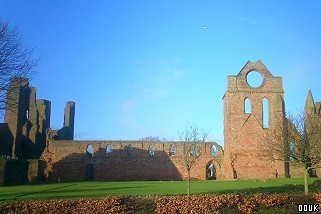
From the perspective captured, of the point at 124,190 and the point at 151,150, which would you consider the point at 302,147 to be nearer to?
the point at 124,190

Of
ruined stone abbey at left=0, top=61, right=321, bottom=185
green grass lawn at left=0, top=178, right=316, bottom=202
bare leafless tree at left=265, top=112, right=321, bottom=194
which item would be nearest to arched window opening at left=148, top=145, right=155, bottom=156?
ruined stone abbey at left=0, top=61, right=321, bottom=185

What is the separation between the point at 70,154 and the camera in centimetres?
4841

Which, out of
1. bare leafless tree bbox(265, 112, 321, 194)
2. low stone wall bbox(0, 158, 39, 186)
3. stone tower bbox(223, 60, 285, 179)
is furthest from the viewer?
stone tower bbox(223, 60, 285, 179)

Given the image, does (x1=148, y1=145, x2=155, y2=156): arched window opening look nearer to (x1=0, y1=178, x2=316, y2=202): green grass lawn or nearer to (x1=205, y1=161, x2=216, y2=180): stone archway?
(x1=205, y1=161, x2=216, y2=180): stone archway

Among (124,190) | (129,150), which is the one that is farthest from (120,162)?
(124,190)

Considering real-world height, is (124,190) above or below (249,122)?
below

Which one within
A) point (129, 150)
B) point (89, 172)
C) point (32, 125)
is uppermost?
point (32, 125)

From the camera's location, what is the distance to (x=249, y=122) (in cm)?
4559

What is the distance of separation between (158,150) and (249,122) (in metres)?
12.7

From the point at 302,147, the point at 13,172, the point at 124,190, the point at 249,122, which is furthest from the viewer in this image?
the point at 249,122

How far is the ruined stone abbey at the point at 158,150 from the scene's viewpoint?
4438cm

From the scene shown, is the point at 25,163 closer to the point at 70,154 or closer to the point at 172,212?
the point at 70,154

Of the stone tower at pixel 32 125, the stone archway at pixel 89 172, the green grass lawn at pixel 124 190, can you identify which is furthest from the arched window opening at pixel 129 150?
the green grass lawn at pixel 124 190

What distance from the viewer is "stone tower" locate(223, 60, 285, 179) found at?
4391 cm
